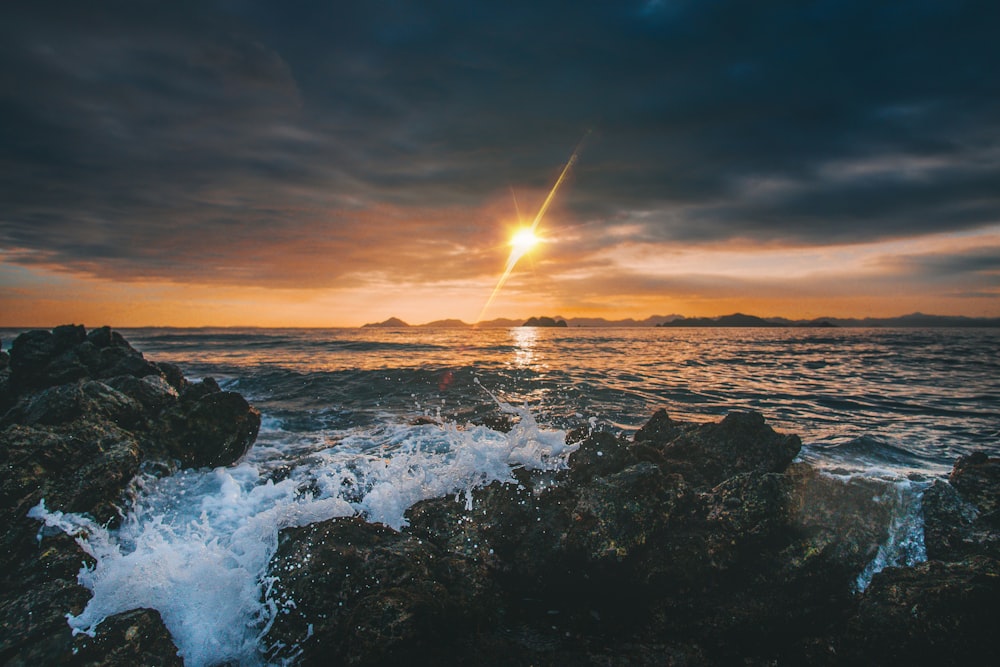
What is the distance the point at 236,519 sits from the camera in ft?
23.0

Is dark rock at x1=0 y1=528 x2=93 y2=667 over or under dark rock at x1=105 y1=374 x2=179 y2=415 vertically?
under

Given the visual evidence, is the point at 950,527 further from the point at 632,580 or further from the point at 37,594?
the point at 37,594

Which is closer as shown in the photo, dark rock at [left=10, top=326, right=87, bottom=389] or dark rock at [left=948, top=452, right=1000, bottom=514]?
dark rock at [left=948, top=452, right=1000, bottom=514]

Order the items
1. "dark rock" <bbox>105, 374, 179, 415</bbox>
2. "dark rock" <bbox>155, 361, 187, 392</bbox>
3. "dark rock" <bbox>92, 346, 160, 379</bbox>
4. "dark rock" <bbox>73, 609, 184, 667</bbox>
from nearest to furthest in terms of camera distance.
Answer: "dark rock" <bbox>73, 609, 184, 667</bbox>
"dark rock" <bbox>105, 374, 179, 415</bbox>
"dark rock" <bbox>92, 346, 160, 379</bbox>
"dark rock" <bbox>155, 361, 187, 392</bbox>

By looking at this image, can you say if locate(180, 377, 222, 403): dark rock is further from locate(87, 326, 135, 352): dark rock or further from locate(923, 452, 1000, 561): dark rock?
locate(923, 452, 1000, 561): dark rock

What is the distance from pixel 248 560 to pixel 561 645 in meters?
3.93

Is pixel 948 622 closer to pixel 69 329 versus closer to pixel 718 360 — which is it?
pixel 69 329

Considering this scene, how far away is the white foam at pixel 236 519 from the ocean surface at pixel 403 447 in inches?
0.9

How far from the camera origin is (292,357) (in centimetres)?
3747

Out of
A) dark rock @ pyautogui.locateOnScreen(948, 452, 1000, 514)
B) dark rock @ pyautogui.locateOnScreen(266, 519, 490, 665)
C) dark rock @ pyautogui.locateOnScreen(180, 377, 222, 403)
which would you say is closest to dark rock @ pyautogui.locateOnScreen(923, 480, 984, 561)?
dark rock @ pyautogui.locateOnScreen(948, 452, 1000, 514)

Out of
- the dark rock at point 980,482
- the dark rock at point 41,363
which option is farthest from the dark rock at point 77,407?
the dark rock at point 980,482

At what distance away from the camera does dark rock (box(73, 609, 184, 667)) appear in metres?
4.09

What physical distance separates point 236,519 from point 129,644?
2.79 meters

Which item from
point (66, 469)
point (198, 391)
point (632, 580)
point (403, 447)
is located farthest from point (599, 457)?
point (198, 391)
